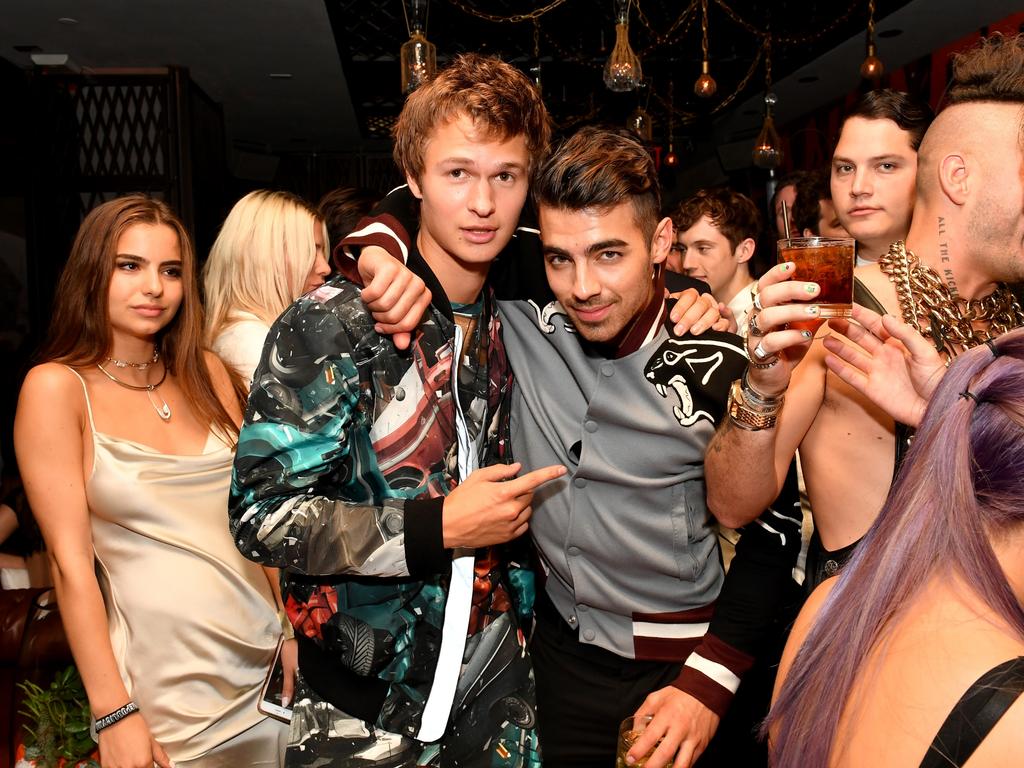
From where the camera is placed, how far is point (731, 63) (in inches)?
335

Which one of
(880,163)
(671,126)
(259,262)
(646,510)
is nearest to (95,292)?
(259,262)

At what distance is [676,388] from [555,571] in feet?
1.52

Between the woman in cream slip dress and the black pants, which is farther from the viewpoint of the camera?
the woman in cream slip dress

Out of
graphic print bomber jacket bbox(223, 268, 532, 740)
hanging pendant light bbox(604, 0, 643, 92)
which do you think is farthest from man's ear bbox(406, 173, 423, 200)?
hanging pendant light bbox(604, 0, 643, 92)

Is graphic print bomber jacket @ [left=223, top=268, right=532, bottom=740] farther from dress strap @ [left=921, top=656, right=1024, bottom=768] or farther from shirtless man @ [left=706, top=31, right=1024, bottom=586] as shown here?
dress strap @ [left=921, top=656, right=1024, bottom=768]

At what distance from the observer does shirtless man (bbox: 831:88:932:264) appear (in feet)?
9.01

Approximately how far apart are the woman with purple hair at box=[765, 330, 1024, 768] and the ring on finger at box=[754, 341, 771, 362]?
385 mm

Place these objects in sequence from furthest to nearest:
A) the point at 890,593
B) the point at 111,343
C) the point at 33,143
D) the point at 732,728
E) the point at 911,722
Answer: the point at 33,143, the point at 111,343, the point at 732,728, the point at 890,593, the point at 911,722

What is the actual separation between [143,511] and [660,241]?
1.43m

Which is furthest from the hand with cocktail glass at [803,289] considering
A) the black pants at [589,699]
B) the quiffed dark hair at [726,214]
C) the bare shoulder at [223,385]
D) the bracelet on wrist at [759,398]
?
the quiffed dark hair at [726,214]

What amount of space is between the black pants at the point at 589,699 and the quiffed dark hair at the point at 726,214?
9.69 feet

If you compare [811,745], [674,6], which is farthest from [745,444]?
[674,6]

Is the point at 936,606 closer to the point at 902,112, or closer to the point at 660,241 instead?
the point at 660,241

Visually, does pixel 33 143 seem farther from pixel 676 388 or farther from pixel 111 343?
pixel 676 388
